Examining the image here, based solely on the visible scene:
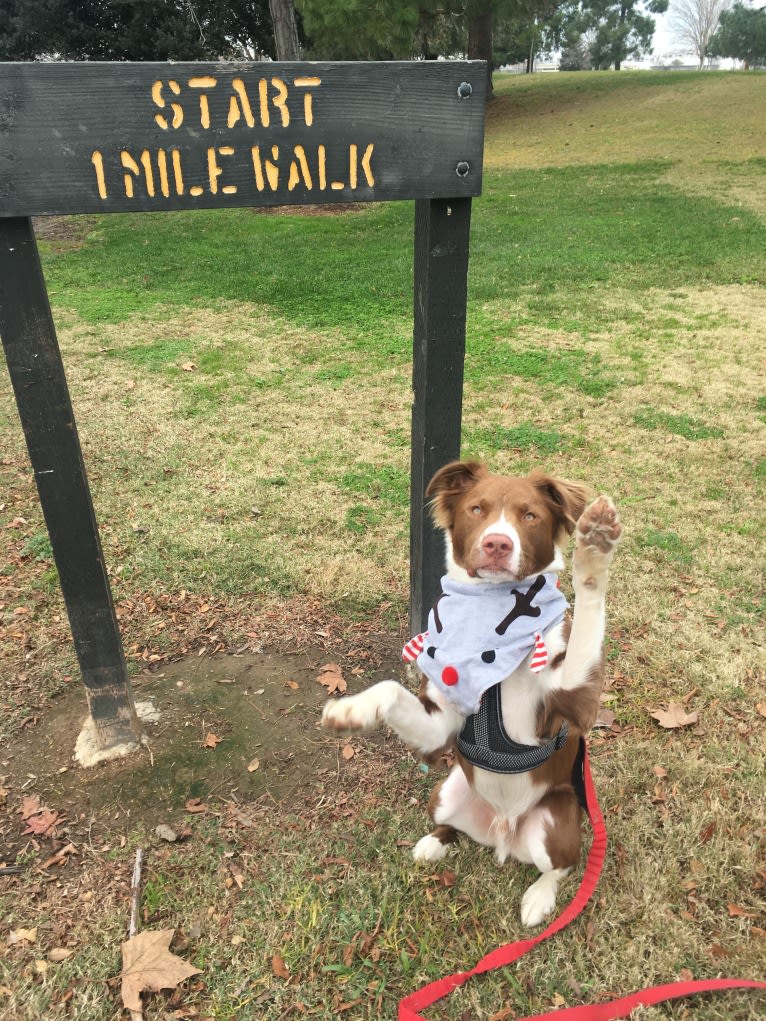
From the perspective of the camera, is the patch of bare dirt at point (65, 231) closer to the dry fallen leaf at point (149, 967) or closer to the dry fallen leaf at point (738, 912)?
the dry fallen leaf at point (149, 967)

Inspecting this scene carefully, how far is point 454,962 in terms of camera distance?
7.98 feet

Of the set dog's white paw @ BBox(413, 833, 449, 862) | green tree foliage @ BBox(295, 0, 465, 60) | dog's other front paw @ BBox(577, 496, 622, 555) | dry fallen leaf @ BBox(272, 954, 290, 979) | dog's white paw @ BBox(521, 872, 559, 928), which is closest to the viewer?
dog's other front paw @ BBox(577, 496, 622, 555)

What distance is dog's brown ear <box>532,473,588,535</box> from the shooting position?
2215mm

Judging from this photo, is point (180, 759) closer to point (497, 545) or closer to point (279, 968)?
point (279, 968)

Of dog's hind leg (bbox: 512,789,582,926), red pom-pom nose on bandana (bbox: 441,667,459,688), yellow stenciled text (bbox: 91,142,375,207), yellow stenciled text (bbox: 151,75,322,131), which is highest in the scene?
yellow stenciled text (bbox: 151,75,322,131)

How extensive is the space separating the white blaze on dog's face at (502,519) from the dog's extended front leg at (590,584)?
0.57 ft

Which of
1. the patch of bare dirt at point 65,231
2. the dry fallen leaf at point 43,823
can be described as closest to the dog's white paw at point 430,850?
the dry fallen leaf at point 43,823

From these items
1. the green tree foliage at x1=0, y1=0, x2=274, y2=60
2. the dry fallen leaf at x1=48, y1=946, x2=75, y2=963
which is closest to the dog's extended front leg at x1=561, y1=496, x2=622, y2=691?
the dry fallen leaf at x1=48, y1=946, x2=75, y2=963

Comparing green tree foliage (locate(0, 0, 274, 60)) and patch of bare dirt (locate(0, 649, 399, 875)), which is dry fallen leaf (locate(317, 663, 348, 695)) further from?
green tree foliage (locate(0, 0, 274, 60))

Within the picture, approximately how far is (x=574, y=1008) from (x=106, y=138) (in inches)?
115

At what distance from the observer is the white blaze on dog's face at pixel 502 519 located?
2096 mm

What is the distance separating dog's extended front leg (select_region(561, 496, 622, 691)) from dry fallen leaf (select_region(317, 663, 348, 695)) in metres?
1.61

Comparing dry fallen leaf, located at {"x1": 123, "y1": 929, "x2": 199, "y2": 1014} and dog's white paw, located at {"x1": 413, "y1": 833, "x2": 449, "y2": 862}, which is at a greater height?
dog's white paw, located at {"x1": 413, "y1": 833, "x2": 449, "y2": 862}

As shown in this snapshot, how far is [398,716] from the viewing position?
217cm
